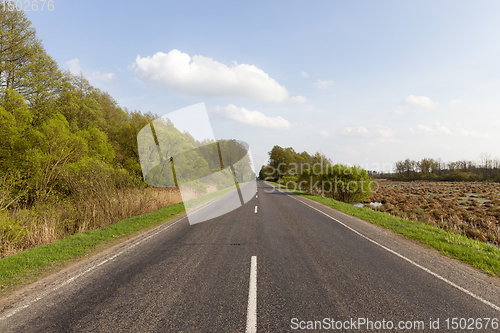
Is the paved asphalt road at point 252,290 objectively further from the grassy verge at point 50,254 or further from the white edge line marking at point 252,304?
the grassy verge at point 50,254

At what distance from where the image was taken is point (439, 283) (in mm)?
4379

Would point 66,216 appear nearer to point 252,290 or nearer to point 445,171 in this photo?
point 252,290

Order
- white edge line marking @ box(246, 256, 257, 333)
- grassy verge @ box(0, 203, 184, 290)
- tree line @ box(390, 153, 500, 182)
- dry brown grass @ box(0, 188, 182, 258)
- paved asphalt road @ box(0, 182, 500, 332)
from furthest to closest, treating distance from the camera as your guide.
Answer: tree line @ box(390, 153, 500, 182), dry brown grass @ box(0, 188, 182, 258), grassy verge @ box(0, 203, 184, 290), paved asphalt road @ box(0, 182, 500, 332), white edge line marking @ box(246, 256, 257, 333)

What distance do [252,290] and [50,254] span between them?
6.24 metres

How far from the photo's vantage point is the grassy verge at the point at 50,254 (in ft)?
16.0

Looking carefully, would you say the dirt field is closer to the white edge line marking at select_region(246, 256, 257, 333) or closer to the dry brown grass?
the white edge line marking at select_region(246, 256, 257, 333)

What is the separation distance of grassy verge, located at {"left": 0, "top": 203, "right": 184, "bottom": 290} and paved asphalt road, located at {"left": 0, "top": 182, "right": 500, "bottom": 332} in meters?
1.05

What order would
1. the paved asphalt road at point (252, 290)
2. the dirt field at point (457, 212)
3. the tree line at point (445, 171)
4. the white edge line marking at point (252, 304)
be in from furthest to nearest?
1. the tree line at point (445, 171)
2. the dirt field at point (457, 212)
3. the paved asphalt road at point (252, 290)
4. the white edge line marking at point (252, 304)

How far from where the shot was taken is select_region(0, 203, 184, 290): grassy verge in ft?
16.0

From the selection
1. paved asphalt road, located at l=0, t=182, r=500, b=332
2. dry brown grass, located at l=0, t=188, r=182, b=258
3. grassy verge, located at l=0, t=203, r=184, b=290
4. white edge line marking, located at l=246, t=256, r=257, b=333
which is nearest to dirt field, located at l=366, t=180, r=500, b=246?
paved asphalt road, located at l=0, t=182, r=500, b=332

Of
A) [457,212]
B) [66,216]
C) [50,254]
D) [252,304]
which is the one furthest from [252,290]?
[457,212]

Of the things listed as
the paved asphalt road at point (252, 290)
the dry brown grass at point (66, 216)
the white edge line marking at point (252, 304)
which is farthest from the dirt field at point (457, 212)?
the dry brown grass at point (66, 216)

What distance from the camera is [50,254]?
20.1 ft

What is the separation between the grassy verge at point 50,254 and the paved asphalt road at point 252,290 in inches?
41.4
